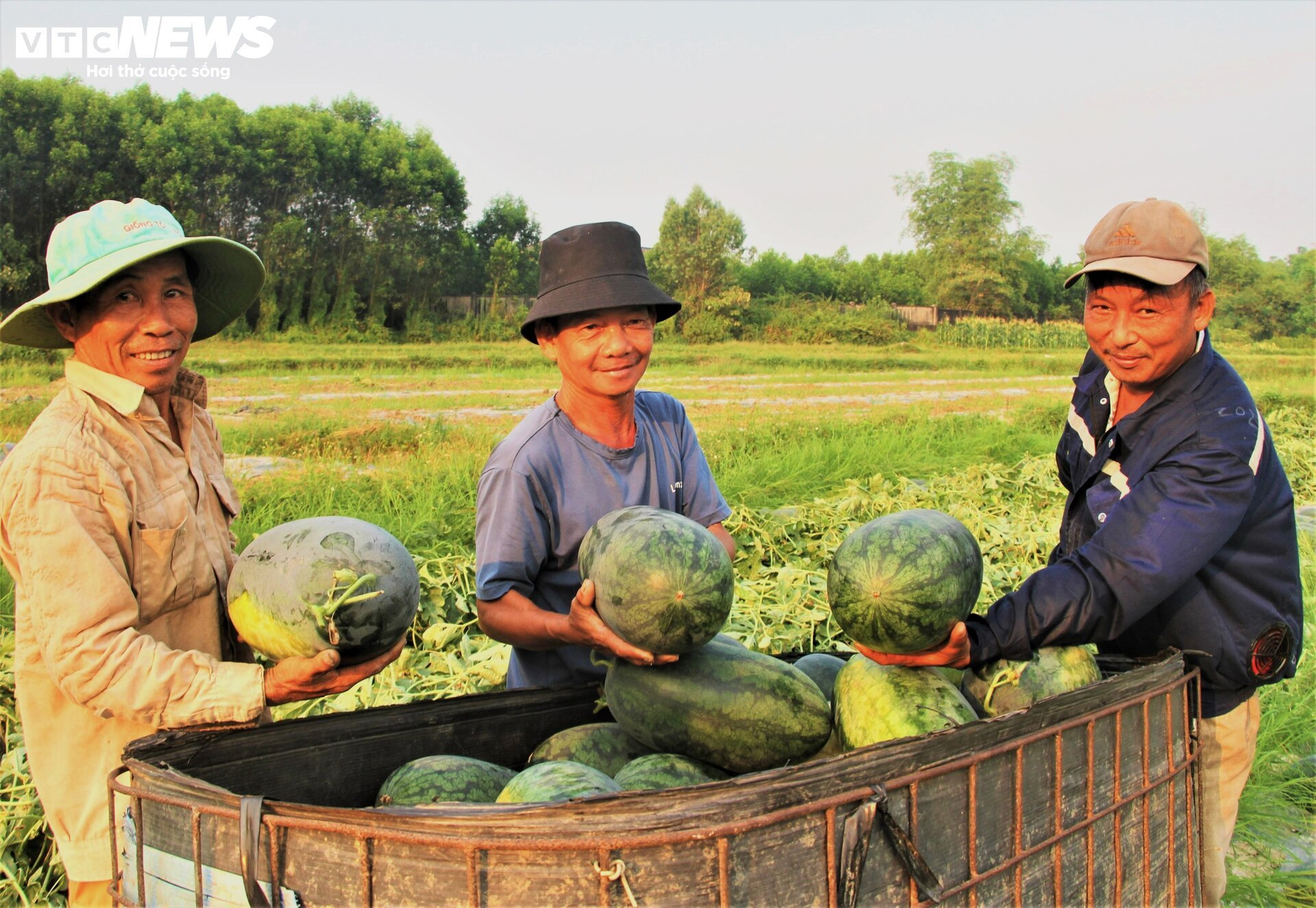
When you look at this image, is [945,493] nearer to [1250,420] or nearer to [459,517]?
[459,517]

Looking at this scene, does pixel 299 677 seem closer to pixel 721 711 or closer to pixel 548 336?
pixel 721 711

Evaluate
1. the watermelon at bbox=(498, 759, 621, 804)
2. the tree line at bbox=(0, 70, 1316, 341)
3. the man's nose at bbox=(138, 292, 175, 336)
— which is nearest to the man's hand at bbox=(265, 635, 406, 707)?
the watermelon at bbox=(498, 759, 621, 804)

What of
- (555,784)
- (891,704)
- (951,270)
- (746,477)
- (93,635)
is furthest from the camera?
(951,270)

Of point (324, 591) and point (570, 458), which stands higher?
point (570, 458)

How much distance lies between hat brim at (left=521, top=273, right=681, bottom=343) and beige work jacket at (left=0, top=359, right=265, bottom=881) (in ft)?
3.10

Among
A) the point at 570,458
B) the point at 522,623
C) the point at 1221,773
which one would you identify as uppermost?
the point at 570,458

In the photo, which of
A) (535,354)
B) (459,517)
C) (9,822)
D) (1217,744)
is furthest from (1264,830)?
(535,354)

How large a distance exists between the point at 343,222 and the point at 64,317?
138 feet

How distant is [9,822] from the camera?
338 centimetres

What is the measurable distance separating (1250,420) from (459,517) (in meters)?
5.50

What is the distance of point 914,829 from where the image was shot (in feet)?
4.89

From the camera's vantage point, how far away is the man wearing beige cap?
2.16 m

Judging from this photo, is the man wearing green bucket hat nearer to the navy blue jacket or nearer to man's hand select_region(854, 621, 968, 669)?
man's hand select_region(854, 621, 968, 669)

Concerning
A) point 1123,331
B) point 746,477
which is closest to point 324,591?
point 1123,331
